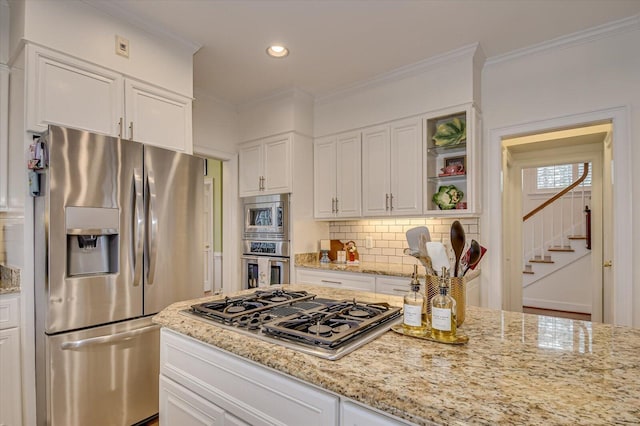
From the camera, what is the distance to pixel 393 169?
10.8ft

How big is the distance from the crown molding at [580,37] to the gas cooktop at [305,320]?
2.63 metres

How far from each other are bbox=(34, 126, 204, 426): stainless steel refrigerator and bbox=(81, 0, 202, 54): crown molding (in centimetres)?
88

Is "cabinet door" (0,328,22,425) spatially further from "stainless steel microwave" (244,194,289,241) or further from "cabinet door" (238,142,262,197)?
"cabinet door" (238,142,262,197)

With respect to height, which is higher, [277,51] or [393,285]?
[277,51]

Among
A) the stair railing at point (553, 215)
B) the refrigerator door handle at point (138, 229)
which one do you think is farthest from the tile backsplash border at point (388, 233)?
the stair railing at point (553, 215)

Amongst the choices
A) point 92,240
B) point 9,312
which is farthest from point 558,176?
point 9,312

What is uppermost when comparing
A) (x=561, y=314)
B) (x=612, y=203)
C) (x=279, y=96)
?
(x=279, y=96)

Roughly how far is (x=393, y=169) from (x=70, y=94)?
2.56 metres

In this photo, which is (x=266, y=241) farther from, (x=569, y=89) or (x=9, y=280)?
(x=569, y=89)

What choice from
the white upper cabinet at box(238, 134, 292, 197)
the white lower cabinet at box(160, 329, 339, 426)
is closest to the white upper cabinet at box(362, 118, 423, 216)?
the white upper cabinet at box(238, 134, 292, 197)

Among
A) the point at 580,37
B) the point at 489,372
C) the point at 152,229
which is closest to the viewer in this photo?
the point at 489,372

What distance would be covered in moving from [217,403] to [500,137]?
298 cm

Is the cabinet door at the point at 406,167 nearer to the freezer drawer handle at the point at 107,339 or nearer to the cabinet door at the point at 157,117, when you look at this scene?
the cabinet door at the point at 157,117

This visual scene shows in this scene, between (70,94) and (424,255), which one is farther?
(70,94)
